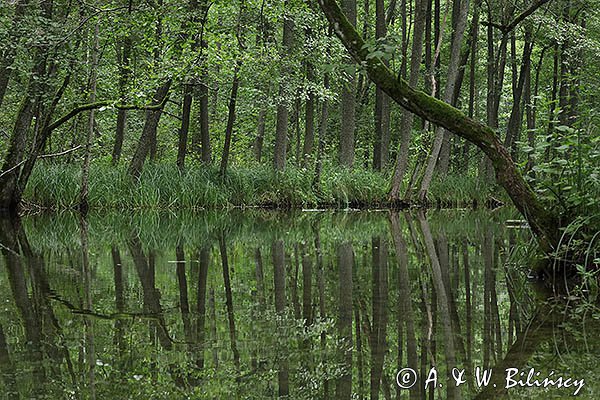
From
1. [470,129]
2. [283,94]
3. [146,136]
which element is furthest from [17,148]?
[470,129]

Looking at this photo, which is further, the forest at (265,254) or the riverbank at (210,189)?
the riverbank at (210,189)

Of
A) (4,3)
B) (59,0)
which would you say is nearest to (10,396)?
(4,3)

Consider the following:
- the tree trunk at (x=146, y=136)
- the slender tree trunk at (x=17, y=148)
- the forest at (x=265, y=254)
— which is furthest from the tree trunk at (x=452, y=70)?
the slender tree trunk at (x=17, y=148)

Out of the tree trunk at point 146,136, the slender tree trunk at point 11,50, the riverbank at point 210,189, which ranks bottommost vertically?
the riverbank at point 210,189

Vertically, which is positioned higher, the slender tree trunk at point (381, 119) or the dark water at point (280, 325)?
the slender tree trunk at point (381, 119)

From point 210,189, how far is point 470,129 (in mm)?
12898

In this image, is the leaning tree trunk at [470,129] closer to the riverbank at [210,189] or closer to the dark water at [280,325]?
the dark water at [280,325]

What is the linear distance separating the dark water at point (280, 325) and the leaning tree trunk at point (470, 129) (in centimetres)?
55

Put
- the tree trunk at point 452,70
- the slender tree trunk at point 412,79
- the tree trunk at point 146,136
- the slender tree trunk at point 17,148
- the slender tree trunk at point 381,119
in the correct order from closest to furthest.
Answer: the slender tree trunk at point 17,148 < the tree trunk at point 146,136 < the tree trunk at point 452,70 < the slender tree trunk at point 412,79 < the slender tree trunk at point 381,119

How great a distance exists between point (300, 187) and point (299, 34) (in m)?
4.25

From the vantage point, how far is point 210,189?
18484mm

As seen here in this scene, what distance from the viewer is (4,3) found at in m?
11.3

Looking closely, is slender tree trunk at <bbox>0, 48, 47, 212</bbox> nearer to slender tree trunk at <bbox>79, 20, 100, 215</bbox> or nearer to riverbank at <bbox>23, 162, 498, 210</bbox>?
slender tree trunk at <bbox>79, 20, 100, 215</bbox>

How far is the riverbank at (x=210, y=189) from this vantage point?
17.0 metres
